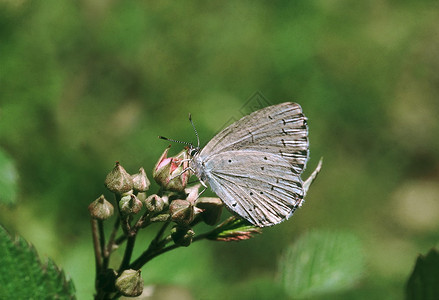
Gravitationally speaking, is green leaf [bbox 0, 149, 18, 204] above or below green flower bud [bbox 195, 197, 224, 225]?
above

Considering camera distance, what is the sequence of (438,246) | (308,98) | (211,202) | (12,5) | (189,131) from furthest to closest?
(308,98)
(189,131)
(12,5)
(211,202)
(438,246)

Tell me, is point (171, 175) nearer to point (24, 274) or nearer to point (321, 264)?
point (24, 274)

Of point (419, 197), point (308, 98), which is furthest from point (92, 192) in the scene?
point (419, 197)

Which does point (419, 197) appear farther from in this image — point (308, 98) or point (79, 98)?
point (79, 98)

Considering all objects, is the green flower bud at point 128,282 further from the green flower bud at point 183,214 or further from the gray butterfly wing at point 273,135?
the gray butterfly wing at point 273,135

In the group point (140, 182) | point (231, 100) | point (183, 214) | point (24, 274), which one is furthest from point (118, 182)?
point (231, 100)

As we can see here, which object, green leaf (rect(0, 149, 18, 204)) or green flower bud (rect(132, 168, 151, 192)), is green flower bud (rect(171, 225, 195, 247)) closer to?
green flower bud (rect(132, 168, 151, 192))

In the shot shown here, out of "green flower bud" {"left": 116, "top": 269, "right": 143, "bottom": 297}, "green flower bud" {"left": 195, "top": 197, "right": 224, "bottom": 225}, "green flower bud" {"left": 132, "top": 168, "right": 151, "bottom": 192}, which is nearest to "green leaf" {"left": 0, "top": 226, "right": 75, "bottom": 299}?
"green flower bud" {"left": 116, "top": 269, "right": 143, "bottom": 297}
